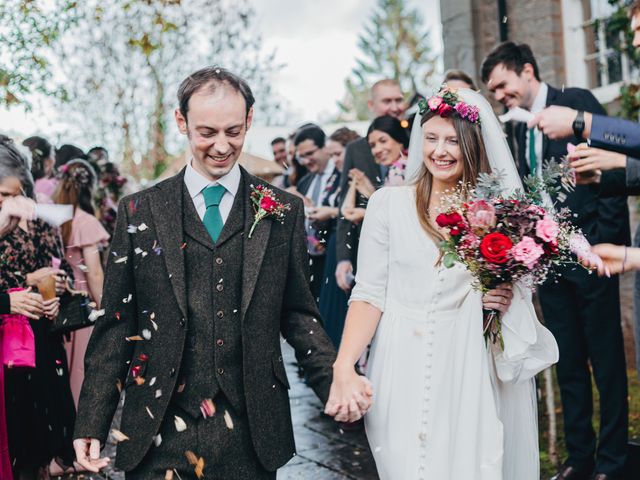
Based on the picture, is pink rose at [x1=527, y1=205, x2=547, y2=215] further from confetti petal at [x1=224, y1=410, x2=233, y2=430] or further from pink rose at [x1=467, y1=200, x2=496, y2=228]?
confetti petal at [x1=224, y1=410, x2=233, y2=430]

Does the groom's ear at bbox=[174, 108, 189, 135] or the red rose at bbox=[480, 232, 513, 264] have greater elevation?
the groom's ear at bbox=[174, 108, 189, 135]

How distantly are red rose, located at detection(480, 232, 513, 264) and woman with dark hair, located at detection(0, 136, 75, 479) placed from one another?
2571 millimetres

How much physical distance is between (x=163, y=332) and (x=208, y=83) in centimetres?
100

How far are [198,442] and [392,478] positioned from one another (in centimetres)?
96

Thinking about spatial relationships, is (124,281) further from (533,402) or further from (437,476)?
(533,402)

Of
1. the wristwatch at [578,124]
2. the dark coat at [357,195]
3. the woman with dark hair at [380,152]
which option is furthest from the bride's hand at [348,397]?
the dark coat at [357,195]

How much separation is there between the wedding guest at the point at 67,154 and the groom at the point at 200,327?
15.9 feet

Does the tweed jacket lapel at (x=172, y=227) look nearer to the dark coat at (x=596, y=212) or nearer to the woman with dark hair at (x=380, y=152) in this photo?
the dark coat at (x=596, y=212)

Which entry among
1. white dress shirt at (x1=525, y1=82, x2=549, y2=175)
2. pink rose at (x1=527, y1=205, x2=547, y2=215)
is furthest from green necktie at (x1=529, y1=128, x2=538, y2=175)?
pink rose at (x1=527, y1=205, x2=547, y2=215)

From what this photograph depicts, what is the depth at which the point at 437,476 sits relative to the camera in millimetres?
3582

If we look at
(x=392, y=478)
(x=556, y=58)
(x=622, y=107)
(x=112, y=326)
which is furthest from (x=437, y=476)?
(x=556, y=58)

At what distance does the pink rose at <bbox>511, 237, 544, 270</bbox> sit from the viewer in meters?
3.31

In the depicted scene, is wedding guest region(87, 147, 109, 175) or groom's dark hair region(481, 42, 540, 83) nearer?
groom's dark hair region(481, 42, 540, 83)

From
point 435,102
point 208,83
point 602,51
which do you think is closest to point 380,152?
point 435,102
